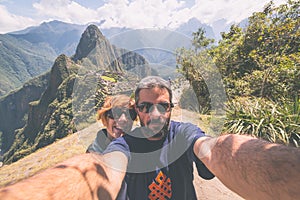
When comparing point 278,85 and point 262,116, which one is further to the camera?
point 278,85

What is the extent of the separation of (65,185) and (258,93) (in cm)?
951

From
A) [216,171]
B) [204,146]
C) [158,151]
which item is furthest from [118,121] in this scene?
[216,171]

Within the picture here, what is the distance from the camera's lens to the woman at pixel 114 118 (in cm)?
229

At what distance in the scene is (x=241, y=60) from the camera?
11461 millimetres

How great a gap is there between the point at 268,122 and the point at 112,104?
462cm

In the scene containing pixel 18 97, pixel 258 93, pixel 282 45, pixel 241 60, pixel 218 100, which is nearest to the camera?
pixel 218 100

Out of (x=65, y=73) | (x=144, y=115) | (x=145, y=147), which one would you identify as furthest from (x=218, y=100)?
(x=65, y=73)

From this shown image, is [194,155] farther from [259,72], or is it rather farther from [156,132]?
[259,72]

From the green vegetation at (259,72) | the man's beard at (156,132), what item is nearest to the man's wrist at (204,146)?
the man's beard at (156,132)

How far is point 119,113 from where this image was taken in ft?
8.14

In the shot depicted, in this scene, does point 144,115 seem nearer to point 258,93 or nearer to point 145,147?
point 145,147

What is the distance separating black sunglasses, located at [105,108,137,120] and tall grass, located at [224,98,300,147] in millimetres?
3192

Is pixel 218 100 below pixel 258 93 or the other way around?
the other way around

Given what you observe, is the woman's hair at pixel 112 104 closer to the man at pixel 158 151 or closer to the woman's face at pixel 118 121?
the woman's face at pixel 118 121
